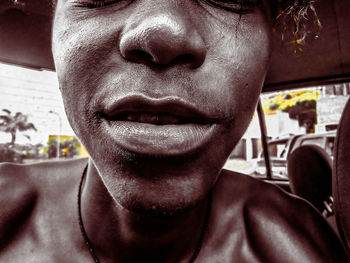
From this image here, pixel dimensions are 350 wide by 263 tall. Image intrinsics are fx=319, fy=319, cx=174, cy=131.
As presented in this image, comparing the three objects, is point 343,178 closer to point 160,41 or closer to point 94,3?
point 160,41

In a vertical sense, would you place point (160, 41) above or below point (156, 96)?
above

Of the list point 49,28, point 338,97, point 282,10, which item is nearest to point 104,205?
point 282,10

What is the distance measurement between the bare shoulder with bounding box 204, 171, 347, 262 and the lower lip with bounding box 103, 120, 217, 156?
0.65 metres

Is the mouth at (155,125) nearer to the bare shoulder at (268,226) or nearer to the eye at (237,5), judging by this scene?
the eye at (237,5)

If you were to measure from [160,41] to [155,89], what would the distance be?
11 cm

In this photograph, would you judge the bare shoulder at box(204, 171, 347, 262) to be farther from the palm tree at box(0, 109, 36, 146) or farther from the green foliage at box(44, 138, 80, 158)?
the palm tree at box(0, 109, 36, 146)

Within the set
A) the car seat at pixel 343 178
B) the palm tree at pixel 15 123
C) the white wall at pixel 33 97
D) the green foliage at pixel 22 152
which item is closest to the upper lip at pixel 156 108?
the car seat at pixel 343 178

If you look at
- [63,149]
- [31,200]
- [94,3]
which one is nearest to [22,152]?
[63,149]

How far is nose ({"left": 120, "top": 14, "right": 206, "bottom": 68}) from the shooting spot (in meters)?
0.71

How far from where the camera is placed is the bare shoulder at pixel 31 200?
1279 millimetres

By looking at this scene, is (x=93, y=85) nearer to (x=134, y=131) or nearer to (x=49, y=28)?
(x=134, y=131)

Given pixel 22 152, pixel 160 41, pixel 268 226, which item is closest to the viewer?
pixel 160 41

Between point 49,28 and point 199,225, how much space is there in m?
1.39

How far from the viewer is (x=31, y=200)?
1.35 m
